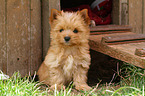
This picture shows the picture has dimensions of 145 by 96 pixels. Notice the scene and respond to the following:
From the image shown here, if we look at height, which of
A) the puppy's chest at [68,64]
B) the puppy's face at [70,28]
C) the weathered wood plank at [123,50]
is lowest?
the puppy's chest at [68,64]

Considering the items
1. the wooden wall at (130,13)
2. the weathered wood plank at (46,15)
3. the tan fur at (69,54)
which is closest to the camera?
the tan fur at (69,54)

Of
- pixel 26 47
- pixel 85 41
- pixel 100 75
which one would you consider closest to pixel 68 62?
pixel 85 41

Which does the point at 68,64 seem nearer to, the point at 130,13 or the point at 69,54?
the point at 69,54

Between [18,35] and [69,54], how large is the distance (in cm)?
120

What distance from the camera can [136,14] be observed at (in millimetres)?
5520

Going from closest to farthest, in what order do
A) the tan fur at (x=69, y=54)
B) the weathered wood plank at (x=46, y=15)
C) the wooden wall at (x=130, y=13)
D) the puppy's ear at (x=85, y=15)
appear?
the tan fur at (x=69, y=54) < the puppy's ear at (x=85, y=15) < the weathered wood plank at (x=46, y=15) < the wooden wall at (x=130, y=13)

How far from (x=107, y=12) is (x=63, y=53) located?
2.70 m

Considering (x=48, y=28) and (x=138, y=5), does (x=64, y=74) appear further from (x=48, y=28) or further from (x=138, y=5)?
(x=138, y=5)

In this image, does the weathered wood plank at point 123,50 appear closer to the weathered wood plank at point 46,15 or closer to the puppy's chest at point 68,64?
the puppy's chest at point 68,64

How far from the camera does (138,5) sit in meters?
5.52

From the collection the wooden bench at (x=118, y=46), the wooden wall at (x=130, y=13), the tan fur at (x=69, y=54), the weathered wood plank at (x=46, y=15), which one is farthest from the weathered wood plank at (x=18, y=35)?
the wooden wall at (x=130, y=13)

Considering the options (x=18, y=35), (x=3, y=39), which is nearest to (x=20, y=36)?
(x=18, y=35)

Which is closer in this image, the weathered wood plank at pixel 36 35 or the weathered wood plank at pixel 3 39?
the weathered wood plank at pixel 3 39

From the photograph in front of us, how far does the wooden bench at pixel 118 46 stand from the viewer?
11.4ft
